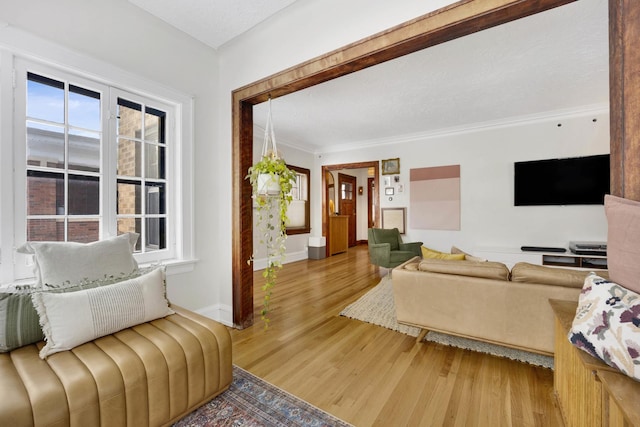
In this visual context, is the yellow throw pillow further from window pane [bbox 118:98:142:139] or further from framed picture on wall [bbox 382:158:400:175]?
framed picture on wall [bbox 382:158:400:175]

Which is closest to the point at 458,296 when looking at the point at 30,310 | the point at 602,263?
the point at 30,310

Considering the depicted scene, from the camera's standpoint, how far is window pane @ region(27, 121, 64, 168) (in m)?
1.72

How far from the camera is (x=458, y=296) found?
80.9 inches

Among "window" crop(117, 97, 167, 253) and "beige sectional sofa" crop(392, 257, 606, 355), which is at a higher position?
"window" crop(117, 97, 167, 253)

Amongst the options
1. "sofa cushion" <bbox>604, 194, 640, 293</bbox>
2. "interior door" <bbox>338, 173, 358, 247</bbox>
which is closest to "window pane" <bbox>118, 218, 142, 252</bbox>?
"sofa cushion" <bbox>604, 194, 640, 293</bbox>

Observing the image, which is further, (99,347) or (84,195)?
(84,195)

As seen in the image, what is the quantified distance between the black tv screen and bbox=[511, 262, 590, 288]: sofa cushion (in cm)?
312

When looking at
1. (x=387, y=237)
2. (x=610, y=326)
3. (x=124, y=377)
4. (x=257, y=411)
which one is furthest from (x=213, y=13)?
(x=387, y=237)

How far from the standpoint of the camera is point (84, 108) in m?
1.95

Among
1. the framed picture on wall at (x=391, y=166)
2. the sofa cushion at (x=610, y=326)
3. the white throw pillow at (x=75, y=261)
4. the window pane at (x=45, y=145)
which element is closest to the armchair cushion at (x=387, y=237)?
the framed picture on wall at (x=391, y=166)

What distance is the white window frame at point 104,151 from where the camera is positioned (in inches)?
63.2

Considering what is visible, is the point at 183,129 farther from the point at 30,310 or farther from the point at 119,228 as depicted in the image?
the point at 30,310

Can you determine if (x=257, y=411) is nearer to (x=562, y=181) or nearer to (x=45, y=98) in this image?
(x=45, y=98)

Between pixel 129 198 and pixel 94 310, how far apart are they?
1124 millimetres
